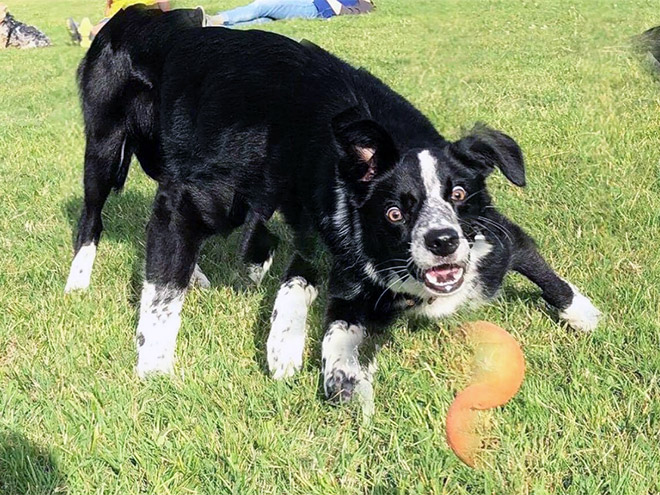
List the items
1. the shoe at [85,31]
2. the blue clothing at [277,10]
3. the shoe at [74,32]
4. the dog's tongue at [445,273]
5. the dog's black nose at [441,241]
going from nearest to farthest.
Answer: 1. the dog's black nose at [441,241]
2. the dog's tongue at [445,273]
3. the shoe at [85,31]
4. the blue clothing at [277,10]
5. the shoe at [74,32]

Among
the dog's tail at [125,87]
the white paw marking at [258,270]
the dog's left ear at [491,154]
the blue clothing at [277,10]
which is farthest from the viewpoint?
the blue clothing at [277,10]

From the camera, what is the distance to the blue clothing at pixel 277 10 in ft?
54.6

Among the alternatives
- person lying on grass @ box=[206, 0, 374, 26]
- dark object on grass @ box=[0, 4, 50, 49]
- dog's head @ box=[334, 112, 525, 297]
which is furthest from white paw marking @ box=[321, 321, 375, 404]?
dark object on grass @ box=[0, 4, 50, 49]

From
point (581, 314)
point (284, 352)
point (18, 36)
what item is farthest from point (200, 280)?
point (18, 36)

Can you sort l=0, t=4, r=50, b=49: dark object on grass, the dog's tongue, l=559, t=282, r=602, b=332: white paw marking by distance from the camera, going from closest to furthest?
the dog's tongue, l=559, t=282, r=602, b=332: white paw marking, l=0, t=4, r=50, b=49: dark object on grass

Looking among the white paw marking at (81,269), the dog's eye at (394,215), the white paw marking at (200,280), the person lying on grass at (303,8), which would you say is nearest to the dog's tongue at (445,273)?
the dog's eye at (394,215)

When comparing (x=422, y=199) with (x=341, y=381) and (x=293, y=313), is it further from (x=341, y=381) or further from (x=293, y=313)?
(x=293, y=313)

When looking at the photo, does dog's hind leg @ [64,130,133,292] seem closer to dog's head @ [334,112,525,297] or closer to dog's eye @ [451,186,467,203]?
dog's head @ [334,112,525,297]

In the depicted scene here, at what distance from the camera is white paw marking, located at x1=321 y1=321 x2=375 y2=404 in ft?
9.52

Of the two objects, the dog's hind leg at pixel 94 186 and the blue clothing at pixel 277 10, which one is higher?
the dog's hind leg at pixel 94 186

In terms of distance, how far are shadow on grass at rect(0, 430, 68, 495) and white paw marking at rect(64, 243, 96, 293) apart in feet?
4.80

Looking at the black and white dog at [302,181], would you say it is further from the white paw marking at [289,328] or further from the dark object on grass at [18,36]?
the dark object on grass at [18,36]

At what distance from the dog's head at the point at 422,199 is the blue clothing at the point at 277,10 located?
14.2m

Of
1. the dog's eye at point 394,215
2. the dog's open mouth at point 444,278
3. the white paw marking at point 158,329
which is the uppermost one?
the dog's eye at point 394,215
